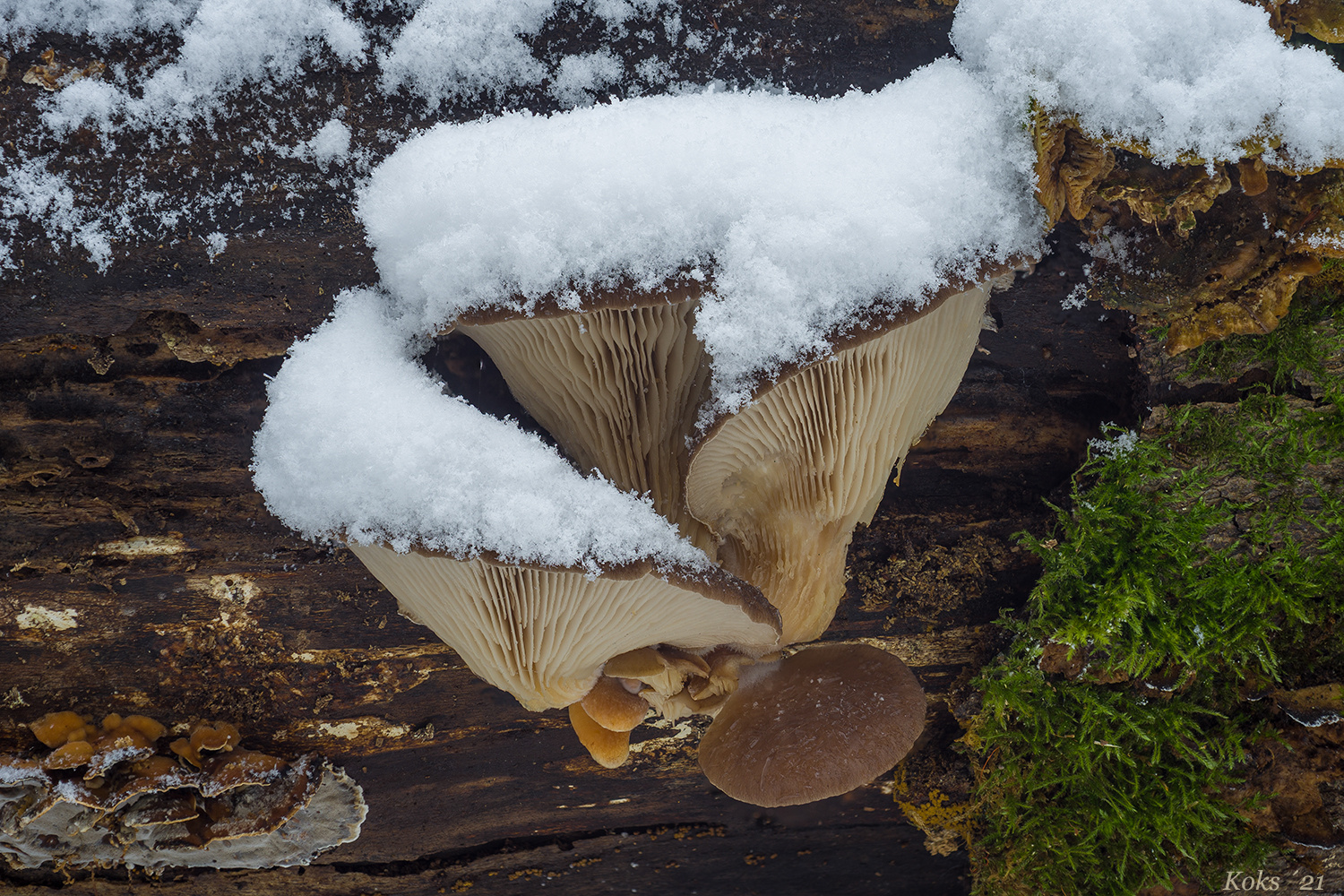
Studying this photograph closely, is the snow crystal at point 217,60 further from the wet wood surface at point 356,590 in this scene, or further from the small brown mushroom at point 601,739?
the small brown mushroom at point 601,739

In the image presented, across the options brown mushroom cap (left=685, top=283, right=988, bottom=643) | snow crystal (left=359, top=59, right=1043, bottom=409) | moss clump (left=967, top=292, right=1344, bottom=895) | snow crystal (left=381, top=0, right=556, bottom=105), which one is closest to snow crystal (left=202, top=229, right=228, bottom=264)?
snow crystal (left=359, top=59, right=1043, bottom=409)

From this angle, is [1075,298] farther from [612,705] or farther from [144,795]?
[144,795]

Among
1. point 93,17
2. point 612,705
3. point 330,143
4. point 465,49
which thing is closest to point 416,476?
point 612,705

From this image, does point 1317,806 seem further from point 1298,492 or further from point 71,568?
point 71,568

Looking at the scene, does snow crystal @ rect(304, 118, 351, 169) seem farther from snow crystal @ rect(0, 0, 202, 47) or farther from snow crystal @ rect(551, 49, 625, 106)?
snow crystal @ rect(551, 49, 625, 106)

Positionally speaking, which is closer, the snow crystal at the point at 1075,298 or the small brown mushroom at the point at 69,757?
the snow crystal at the point at 1075,298

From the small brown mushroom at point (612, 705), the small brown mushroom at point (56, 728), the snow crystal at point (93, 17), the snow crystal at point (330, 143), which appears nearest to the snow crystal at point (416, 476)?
the snow crystal at point (330, 143)
